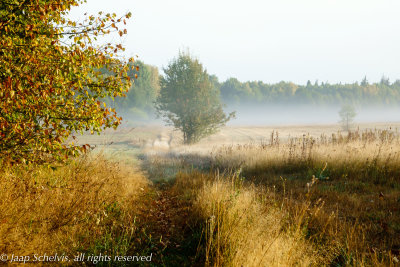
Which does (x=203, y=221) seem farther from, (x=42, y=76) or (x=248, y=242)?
(x=42, y=76)

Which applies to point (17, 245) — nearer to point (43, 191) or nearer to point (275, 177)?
point (43, 191)

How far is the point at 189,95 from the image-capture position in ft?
74.5

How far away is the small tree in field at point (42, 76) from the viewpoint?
3482 mm

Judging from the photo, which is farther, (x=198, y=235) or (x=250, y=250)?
(x=198, y=235)

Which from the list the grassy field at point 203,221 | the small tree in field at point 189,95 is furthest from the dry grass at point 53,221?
the small tree in field at point 189,95

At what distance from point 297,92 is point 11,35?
103030 millimetres

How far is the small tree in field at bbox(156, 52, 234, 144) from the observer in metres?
22.7

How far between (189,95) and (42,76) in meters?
19.2

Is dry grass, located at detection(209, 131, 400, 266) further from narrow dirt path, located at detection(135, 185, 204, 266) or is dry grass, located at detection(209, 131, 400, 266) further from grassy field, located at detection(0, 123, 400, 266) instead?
narrow dirt path, located at detection(135, 185, 204, 266)

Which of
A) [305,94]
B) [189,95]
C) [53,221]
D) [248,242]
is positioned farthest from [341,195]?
[305,94]

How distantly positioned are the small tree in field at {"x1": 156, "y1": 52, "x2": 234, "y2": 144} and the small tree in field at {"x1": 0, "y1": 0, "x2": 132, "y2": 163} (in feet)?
59.4

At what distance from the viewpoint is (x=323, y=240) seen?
399 cm

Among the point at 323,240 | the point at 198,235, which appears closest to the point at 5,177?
the point at 198,235

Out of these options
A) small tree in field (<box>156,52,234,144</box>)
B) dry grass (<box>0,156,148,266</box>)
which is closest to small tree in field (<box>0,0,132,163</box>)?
dry grass (<box>0,156,148,266</box>)
